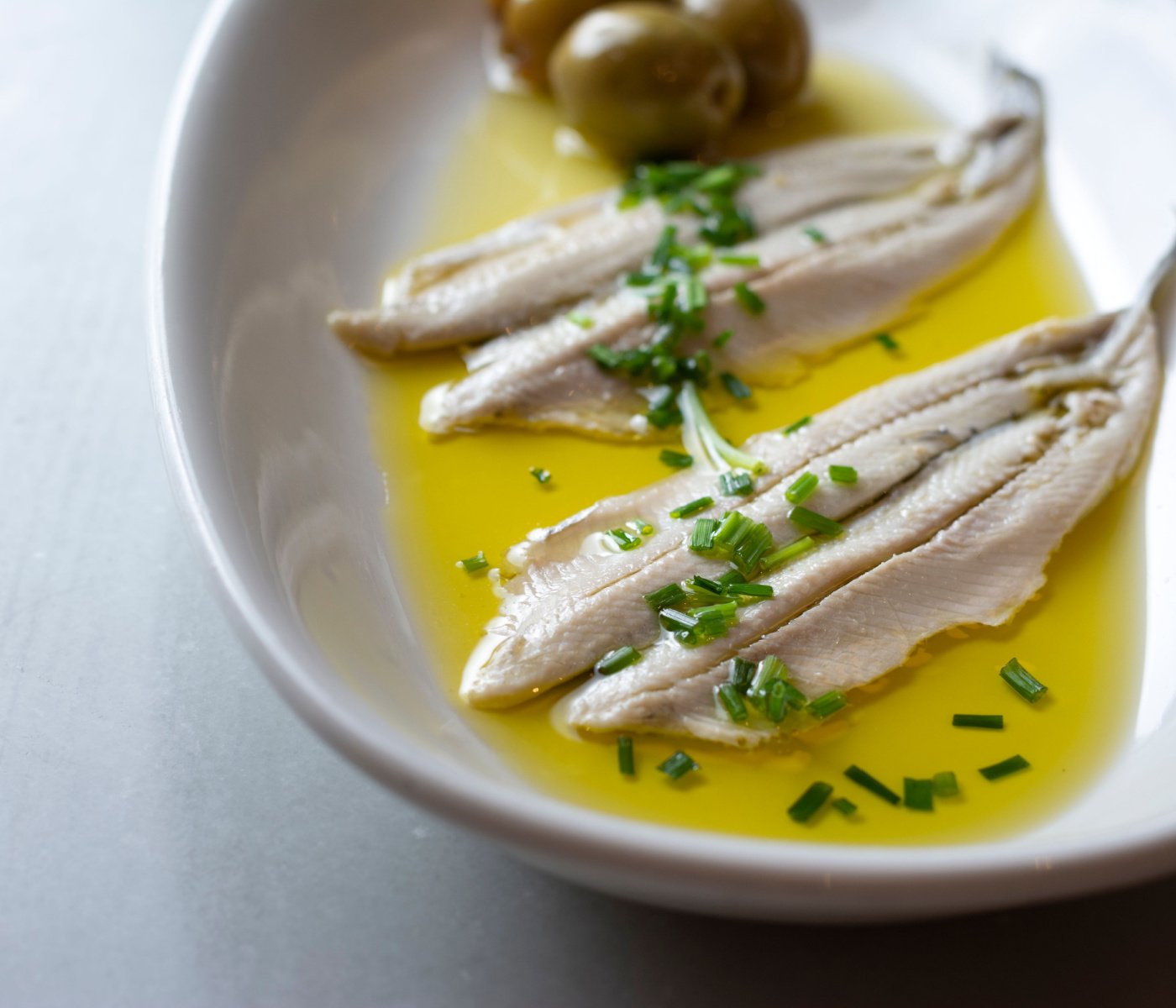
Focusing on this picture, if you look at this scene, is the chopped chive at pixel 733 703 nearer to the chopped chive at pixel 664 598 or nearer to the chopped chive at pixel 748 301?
the chopped chive at pixel 664 598

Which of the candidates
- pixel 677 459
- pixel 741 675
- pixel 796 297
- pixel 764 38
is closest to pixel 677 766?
pixel 741 675

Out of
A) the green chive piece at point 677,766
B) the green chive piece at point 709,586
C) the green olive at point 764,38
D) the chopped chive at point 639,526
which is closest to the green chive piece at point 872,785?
the green chive piece at point 677,766

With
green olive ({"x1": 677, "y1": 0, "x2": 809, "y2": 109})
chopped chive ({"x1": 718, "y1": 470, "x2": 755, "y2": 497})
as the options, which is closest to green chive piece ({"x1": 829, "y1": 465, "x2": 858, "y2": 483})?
chopped chive ({"x1": 718, "y1": 470, "x2": 755, "y2": 497})

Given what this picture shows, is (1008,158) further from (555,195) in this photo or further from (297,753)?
(297,753)

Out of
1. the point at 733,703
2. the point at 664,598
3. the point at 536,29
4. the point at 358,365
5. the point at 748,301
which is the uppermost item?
the point at 536,29

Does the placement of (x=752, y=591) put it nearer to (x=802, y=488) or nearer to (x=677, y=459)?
(x=802, y=488)

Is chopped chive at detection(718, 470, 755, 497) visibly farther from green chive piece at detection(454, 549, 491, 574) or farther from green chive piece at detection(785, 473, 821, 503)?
green chive piece at detection(454, 549, 491, 574)
